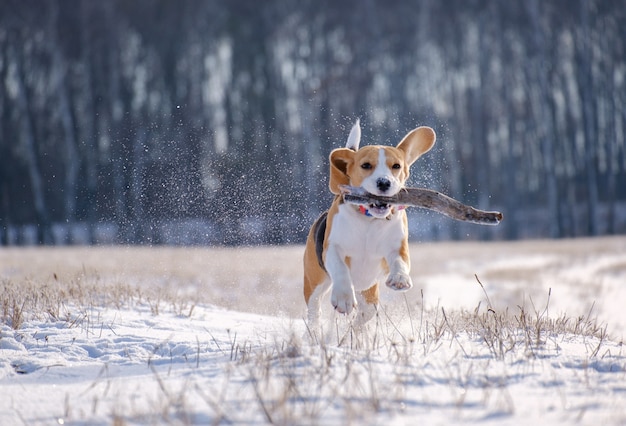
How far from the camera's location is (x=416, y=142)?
555cm

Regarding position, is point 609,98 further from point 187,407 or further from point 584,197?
point 187,407

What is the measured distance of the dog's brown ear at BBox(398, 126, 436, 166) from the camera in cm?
551

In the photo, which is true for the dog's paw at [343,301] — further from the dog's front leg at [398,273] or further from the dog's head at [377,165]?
the dog's head at [377,165]

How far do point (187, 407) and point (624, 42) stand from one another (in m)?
27.6

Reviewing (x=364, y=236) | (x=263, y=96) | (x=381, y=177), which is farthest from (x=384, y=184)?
(x=263, y=96)

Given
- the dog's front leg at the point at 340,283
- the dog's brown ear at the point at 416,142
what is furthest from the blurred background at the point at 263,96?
the dog's front leg at the point at 340,283

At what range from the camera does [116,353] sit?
4184mm

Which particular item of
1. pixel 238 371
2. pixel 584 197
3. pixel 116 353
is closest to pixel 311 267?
pixel 116 353

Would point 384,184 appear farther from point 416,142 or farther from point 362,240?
point 416,142

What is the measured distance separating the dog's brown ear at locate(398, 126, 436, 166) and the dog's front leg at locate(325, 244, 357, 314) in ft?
3.26

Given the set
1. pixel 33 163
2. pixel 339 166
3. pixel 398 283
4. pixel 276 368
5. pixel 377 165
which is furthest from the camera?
pixel 33 163

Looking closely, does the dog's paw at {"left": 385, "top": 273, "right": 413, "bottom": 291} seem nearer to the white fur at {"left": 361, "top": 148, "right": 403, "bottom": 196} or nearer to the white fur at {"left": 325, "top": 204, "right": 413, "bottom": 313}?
the white fur at {"left": 325, "top": 204, "right": 413, "bottom": 313}

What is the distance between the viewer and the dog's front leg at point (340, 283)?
4625mm

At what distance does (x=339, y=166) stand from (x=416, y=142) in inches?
23.8
